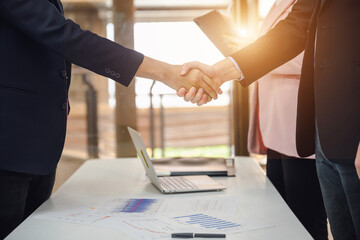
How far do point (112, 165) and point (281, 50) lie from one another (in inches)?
31.0

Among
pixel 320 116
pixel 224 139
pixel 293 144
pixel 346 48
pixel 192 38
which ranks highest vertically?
pixel 192 38

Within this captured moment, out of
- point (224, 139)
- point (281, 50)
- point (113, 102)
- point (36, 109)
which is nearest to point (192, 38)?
point (113, 102)

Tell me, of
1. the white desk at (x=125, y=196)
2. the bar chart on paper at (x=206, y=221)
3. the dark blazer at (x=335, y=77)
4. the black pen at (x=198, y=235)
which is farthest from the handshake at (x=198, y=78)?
the black pen at (x=198, y=235)

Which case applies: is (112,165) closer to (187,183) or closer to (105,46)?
A: (187,183)

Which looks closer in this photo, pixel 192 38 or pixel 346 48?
pixel 346 48

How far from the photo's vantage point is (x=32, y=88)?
111 cm

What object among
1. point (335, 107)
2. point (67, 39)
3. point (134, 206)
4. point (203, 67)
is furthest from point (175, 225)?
point (203, 67)

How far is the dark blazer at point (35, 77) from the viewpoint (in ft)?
3.54

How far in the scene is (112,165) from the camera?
170cm

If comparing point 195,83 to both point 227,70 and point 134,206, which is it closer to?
point 227,70

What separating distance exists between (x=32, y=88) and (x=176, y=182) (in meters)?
0.53

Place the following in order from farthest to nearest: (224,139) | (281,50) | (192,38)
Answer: (224,139), (192,38), (281,50)

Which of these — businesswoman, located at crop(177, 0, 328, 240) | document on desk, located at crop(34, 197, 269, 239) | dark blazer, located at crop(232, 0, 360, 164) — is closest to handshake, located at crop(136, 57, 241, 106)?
businesswoman, located at crop(177, 0, 328, 240)

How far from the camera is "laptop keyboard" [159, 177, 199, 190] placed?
1293 millimetres
